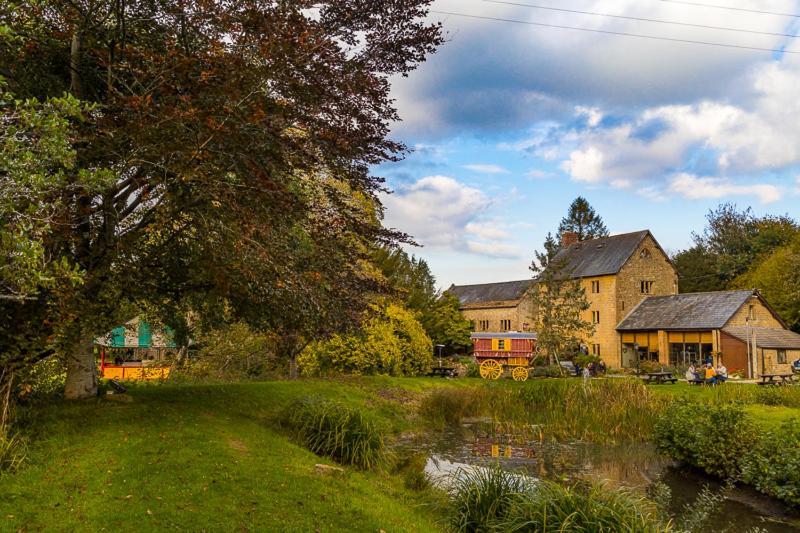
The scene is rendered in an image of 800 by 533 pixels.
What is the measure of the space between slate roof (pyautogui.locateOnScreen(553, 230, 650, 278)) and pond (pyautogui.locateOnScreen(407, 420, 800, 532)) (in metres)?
28.7

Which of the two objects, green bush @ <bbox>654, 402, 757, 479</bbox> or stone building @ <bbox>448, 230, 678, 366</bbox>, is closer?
green bush @ <bbox>654, 402, 757, 479</bbox>

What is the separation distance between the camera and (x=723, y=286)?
2367 inches

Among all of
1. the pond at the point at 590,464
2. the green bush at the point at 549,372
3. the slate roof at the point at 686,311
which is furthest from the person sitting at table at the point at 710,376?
the pond at the point at 590,464

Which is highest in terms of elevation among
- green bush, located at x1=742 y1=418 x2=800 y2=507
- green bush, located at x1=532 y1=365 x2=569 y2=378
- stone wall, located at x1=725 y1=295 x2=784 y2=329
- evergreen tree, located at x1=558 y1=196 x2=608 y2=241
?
evergreen tree, located at x1=558 y1=196 x2=608 y2=241

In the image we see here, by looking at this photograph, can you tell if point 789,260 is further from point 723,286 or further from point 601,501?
point 601,501

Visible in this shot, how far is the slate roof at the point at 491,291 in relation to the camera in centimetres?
5394

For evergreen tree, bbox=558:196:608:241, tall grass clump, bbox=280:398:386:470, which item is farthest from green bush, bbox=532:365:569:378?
evergreen tree, bbox=558:196:608:241

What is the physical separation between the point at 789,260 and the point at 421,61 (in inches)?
1846

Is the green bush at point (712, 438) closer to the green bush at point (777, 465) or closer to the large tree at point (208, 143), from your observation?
the green bush at point (777, 465)

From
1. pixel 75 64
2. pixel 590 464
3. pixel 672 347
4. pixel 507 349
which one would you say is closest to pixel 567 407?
pixel 590 464

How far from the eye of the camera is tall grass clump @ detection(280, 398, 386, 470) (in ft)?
37.2

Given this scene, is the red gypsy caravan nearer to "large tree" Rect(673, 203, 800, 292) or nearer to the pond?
the pond

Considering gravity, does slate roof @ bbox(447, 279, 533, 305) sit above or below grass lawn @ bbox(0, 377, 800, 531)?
above

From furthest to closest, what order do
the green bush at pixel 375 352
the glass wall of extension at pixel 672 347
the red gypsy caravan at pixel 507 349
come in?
the glass wall of extension at pixel 672 347, the red gypsy caravan at pixel 507 349, the green bush at pixel 375 352
